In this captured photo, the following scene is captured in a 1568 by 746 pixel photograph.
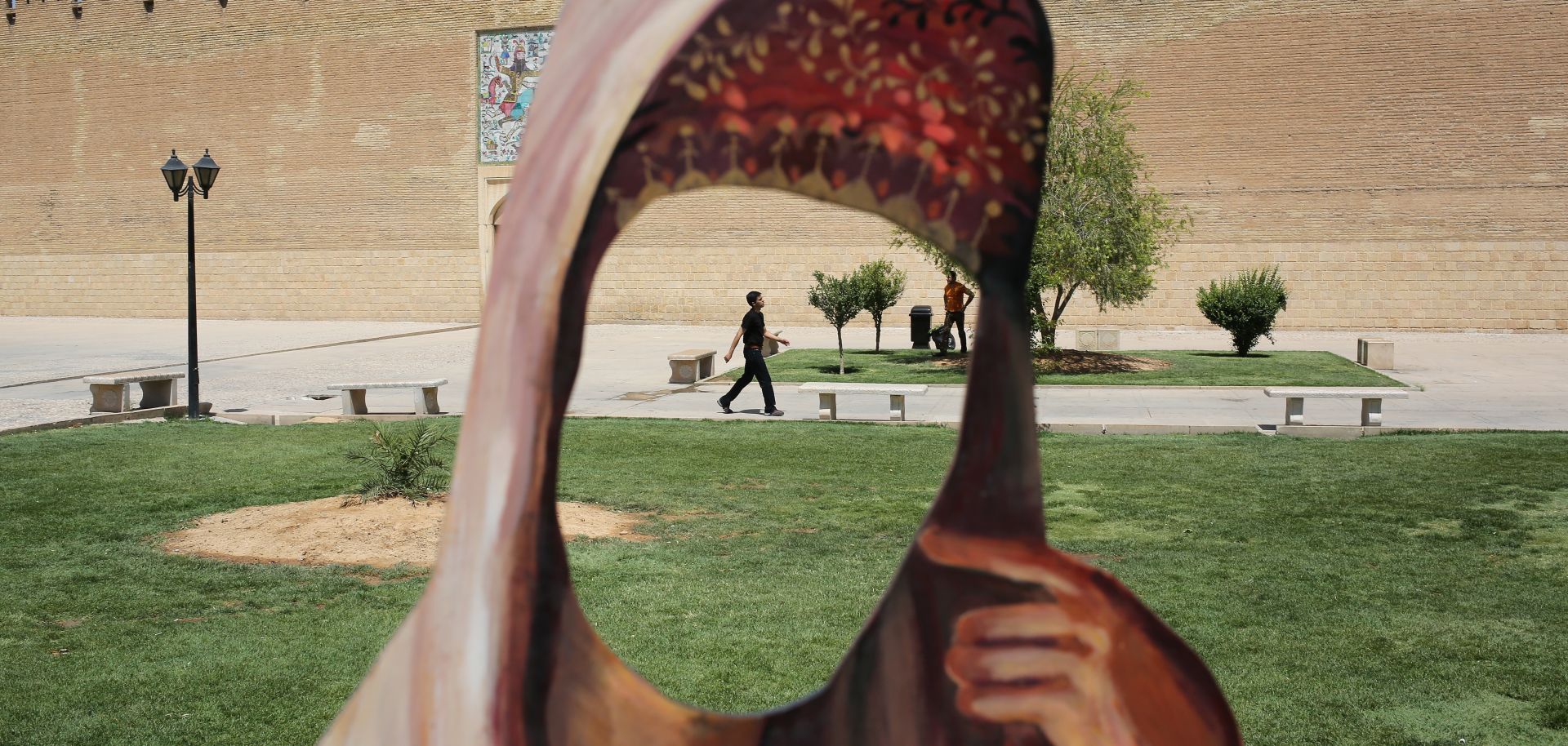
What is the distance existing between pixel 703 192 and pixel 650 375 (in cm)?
1264

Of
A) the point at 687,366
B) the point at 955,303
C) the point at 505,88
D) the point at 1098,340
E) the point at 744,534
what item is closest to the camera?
the point at 744,534

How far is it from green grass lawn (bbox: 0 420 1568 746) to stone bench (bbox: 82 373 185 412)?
6.94 feet

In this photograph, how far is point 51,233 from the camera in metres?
34.6

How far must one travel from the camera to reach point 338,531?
24.7 feet

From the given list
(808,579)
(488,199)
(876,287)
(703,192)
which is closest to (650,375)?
(876,287)

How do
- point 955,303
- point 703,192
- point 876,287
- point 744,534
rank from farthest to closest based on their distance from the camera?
point 703,192 → point 876,287 → point 955,303 → point 744,534

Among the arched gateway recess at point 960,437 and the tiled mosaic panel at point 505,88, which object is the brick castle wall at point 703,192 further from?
the arched gateway recess at point 960,437

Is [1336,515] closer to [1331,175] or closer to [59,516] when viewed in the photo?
[59,516]

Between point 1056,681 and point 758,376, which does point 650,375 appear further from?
point 1056,681

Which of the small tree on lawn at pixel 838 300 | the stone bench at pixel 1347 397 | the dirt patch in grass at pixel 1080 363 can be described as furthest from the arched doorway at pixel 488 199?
the stone bench at pixel 1347 397

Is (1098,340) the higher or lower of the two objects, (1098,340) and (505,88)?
the lower

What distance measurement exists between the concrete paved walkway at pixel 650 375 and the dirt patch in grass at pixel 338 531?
17.9 ft

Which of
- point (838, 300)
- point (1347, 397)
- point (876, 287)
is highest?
point (876, 287)

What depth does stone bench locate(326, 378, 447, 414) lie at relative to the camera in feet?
44.6
